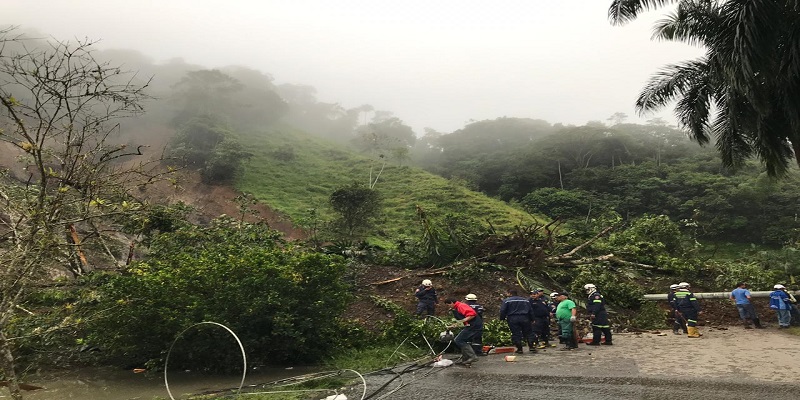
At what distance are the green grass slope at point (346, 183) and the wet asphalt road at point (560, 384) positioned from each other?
841 inches

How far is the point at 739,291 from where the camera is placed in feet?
42.4

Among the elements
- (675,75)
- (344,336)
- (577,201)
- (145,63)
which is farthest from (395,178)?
(145,63)

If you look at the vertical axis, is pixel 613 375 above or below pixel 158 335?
below

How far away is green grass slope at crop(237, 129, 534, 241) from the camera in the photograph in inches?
1416

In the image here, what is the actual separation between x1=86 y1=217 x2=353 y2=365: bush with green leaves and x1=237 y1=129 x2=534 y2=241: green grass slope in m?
20.5

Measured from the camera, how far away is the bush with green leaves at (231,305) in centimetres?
820

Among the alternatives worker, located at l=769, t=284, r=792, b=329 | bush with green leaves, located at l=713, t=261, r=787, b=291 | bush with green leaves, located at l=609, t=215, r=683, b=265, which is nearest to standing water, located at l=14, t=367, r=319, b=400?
worker, located at l=769, t=284, r=792, b=329

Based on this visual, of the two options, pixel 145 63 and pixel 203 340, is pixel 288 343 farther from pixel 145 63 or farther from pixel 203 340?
pixel 145 63

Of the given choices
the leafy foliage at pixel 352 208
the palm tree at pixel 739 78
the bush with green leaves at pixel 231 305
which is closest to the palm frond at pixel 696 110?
the palm tree at pixel 739 78

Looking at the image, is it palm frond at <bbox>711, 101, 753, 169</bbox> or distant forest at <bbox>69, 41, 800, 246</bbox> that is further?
distant forest at <bbox>69, 41, 800, 246</bbox>

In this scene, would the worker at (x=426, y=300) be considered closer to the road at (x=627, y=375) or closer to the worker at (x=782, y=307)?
the road at (x=627, y=375)

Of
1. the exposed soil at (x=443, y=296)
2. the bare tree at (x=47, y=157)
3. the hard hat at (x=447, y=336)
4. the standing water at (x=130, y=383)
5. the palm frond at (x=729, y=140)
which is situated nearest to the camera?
the bare tree at (x=47, y=157)

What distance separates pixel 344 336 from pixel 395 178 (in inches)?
1515

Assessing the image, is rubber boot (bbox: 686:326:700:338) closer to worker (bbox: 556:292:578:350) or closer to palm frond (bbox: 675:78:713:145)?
worker (bbox: 556:292:578:350)
